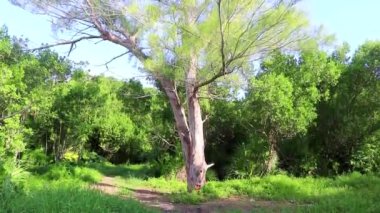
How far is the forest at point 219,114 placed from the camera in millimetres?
7988

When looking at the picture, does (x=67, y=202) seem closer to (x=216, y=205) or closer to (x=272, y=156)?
(x=216, y=205)

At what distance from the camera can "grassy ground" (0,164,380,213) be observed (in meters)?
5.51

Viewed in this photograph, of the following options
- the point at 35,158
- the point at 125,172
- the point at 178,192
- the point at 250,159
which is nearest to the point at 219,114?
the point at 250,159

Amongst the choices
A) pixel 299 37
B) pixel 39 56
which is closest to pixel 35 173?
pixel 39 56

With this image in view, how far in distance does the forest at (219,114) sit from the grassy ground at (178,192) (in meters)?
0.05

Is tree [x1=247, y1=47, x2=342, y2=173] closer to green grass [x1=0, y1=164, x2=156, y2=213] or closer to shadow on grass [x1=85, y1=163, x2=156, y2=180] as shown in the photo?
shadow on grass [x1=85, y1=163, x2=156, y2=180]

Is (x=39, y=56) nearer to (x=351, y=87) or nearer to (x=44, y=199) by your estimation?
(x=44, y=199)

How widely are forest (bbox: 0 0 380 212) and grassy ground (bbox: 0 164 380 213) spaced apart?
0.05 metres

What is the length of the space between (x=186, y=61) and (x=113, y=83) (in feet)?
35.3

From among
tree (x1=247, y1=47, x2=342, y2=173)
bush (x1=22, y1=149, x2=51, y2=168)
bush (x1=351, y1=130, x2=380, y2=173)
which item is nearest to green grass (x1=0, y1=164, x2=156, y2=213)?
bush (x1=22, y1=149, x2=51, y2=168)

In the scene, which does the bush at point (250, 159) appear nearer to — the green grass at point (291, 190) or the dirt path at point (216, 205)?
the green grass at point (291, 190)

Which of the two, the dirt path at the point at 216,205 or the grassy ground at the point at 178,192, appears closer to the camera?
the grassy ground at the point at 178,192

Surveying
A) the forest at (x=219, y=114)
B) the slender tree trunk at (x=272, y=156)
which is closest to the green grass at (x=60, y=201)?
the forest at (x=219, y=114)

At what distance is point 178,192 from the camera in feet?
33.5
